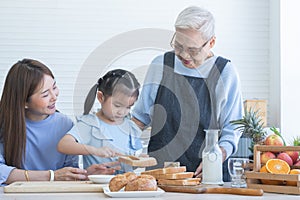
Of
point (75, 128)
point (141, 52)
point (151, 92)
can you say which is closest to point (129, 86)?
point (151, 92)

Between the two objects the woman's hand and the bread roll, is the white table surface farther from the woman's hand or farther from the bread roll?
the woman's hand

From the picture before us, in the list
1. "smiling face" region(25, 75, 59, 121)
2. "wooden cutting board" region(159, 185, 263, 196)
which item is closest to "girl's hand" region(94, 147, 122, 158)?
"smiling face" region(25, 75, 59, 121)

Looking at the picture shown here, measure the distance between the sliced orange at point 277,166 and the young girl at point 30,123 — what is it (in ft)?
2.81

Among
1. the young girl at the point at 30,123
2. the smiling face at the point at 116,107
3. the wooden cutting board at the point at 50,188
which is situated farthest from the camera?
the smiling face at the point at 116,107

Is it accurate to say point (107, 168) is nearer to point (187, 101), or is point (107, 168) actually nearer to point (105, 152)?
point (105, 152)

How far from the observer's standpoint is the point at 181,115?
2.84 meters

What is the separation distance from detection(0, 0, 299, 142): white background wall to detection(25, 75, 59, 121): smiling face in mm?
2795

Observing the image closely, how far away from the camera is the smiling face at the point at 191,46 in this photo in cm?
258

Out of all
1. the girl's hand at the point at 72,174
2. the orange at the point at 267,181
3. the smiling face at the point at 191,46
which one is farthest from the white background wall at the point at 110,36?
the orange at the point at 267,181

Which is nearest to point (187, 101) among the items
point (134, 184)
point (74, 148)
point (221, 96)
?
point (221, 96)

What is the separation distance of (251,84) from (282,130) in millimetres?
594

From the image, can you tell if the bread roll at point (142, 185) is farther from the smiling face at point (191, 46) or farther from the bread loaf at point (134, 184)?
the smiling face at point (191, 46)

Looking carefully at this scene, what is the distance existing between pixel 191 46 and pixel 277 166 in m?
0.75

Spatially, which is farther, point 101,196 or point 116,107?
point 116,107
